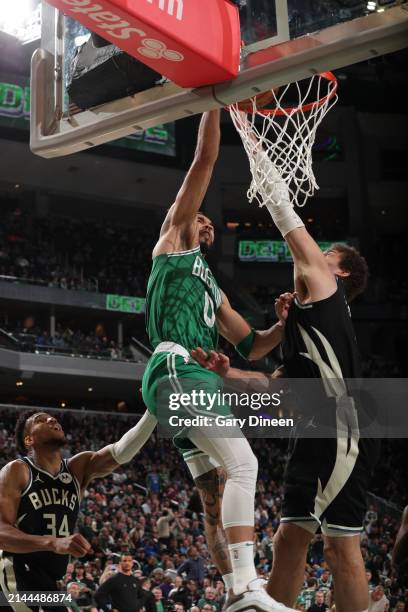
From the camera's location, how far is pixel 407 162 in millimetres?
A: 31188

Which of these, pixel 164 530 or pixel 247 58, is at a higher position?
pixel 247 58

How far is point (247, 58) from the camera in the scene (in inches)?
176

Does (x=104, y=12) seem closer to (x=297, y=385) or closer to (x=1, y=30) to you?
(x=297, y=385)

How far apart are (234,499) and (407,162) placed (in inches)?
1123

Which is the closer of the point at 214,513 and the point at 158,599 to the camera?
the point at 214,513

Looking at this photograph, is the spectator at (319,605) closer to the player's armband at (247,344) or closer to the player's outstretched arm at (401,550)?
the player's armband at (247,344)

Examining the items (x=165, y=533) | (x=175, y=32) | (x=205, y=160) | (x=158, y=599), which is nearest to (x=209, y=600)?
(x=158, y=599)

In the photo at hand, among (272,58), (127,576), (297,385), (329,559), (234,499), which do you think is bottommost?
(127,576)

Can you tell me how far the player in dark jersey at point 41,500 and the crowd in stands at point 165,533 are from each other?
3.23 meters

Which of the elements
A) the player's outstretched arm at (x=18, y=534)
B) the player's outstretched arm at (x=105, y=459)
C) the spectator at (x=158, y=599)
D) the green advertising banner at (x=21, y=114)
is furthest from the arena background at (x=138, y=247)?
the player's outstretched arm at (x=18, y=534)

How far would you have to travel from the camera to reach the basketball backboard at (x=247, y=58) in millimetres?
4055

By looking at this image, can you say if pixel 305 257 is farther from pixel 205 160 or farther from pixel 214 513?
pixel 214 513

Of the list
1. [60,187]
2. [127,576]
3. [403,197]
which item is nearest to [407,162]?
[403,197]

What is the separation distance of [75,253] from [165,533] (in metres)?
14.8
